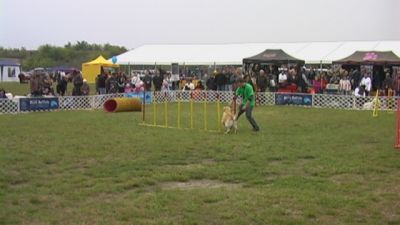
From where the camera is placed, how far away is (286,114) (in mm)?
22141

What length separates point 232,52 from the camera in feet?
132

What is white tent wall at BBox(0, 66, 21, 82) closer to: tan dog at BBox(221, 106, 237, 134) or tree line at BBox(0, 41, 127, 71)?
tree line at BBox(0, 41, 127, 71)

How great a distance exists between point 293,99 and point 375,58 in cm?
484

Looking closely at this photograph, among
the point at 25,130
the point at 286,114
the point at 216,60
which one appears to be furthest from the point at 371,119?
the point at 216,60

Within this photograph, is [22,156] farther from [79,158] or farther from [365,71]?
[365,71]

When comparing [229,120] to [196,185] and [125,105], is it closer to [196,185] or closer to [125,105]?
[196,185]

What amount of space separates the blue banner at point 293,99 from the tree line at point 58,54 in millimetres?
68115

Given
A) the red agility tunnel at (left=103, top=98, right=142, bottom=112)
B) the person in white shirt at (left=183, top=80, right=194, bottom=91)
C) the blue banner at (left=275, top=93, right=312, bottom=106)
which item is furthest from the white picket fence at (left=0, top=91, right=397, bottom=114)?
the person in white shirt at (left=183, top=80, right=194, bottom=91)

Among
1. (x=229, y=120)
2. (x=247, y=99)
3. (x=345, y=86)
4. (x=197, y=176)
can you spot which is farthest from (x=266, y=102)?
(x=197, y=176)

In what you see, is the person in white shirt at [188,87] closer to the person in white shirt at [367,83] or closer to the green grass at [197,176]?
the person in white shirt at [367,83]

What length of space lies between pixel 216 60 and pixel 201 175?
97.4 ft

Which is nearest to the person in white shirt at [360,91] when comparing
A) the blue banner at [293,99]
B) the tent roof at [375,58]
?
the tent roof at [375,58]

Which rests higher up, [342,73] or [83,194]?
[342,73]

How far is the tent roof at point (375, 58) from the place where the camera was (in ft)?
90.9
